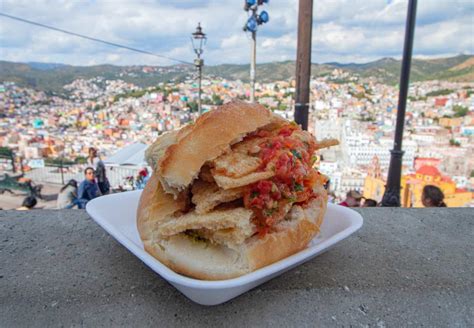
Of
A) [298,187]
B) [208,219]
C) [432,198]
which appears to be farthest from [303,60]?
[208,219]

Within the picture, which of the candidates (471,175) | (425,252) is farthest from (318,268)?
(471,175)

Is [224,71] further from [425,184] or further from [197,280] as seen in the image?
[197,280]

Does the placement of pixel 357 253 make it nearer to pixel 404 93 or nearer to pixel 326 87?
pixel 404 93

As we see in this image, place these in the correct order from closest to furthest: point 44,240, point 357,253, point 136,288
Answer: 1. point 136,288
2. point 357,253
3. point 44,240

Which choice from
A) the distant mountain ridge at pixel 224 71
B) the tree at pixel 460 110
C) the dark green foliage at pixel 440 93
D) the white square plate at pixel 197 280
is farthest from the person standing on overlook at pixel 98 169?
the dark green foliage at pixel 440 93

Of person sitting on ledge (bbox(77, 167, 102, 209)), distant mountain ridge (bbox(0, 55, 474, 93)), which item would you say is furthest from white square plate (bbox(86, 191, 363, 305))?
distant mountain ridge (bbox(0, 55, 474, 93))

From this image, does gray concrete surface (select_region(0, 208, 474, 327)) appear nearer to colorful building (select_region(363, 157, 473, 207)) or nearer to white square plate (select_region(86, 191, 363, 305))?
white square plate (select_region(86, 191, 363, 305))
